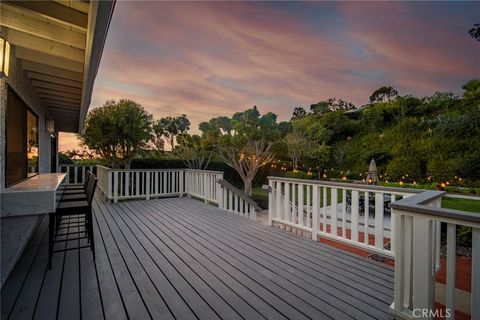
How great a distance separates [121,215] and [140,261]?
97.7 inches

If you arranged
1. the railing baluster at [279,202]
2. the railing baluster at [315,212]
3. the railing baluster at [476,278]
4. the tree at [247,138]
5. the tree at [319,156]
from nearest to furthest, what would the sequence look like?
the railing baluster at [476,278]
the railing baluster at [315,212]
the railing baluster at [279,202]
the tree at [247,138]
the tree at [319,156]

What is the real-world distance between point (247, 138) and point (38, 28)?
8.72 m

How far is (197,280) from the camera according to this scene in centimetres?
214

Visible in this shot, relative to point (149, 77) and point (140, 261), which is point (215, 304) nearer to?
point (140, 261)

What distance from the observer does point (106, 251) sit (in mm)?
2846

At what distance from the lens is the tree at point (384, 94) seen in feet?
75.0

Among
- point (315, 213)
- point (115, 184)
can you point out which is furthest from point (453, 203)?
point (115, 184)

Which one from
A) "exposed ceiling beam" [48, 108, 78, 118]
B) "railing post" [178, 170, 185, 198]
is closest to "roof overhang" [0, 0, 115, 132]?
"exposed ceiling beam" [48, 108, 78, 118]

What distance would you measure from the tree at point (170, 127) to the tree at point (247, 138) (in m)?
3.07

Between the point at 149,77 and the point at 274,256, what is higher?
the point at 149,77

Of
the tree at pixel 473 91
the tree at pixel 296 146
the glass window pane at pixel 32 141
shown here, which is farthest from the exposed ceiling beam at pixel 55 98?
the tree at pixel 473 91

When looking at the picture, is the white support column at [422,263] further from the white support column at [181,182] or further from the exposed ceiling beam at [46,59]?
the white support column at [181,182]

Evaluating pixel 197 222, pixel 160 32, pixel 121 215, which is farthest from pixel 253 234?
pixel 160 32

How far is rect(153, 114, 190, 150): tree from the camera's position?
12.8 m
